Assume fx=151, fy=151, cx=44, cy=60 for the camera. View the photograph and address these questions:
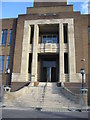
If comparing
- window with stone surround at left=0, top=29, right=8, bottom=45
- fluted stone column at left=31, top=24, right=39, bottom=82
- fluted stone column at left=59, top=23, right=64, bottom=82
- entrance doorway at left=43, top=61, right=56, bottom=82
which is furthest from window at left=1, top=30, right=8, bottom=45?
fluted stone column at left=59, top=23, right=64, bottom=82

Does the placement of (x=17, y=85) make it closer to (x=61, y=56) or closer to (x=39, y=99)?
(x=39, y=99)

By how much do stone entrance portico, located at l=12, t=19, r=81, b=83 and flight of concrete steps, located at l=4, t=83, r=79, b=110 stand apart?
3.32 meters

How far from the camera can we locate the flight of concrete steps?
15.2m

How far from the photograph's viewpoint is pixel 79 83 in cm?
2133

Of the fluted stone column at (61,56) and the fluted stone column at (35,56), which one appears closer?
the fluted stone column at (61,56)

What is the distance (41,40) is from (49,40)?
4.63ft

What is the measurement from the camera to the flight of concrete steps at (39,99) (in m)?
15.2

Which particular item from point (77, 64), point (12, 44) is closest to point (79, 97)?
point (77, 64)

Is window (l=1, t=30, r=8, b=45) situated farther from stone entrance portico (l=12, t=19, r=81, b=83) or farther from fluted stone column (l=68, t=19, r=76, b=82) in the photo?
fluted stone column (l=68, t=19, r=76, b=82)

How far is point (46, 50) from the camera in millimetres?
23797

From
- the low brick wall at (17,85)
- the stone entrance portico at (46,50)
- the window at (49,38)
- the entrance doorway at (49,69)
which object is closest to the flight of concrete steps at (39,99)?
the low brick wall at (17,85)

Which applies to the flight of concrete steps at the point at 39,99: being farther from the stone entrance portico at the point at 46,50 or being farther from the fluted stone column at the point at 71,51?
the fluted stone column at the point at 71,51

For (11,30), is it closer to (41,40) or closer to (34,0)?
(41,40)

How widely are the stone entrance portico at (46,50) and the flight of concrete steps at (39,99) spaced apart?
10.9ft
